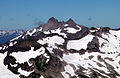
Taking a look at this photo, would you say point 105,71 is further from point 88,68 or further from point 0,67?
point 0,67

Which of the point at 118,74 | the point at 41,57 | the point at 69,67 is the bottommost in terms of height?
the point at 118,74

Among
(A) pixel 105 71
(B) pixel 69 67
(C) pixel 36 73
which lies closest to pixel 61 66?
(B) pixel 69 67

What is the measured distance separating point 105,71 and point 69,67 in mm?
29617

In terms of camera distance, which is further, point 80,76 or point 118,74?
point 118,74

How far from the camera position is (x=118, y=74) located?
19850 centimetres

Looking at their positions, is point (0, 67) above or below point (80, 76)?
above

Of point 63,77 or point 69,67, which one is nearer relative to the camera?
point 63,77

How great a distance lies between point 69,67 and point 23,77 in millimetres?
36486

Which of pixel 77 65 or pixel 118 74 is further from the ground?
pixel 77 65

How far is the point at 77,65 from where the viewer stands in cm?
19850

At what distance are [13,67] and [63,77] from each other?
41836 millimetres

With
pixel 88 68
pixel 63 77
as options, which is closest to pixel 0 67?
pixel 63 77

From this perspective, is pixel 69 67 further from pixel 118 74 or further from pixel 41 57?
pixel 118 74

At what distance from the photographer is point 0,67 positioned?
196875 millimetres
